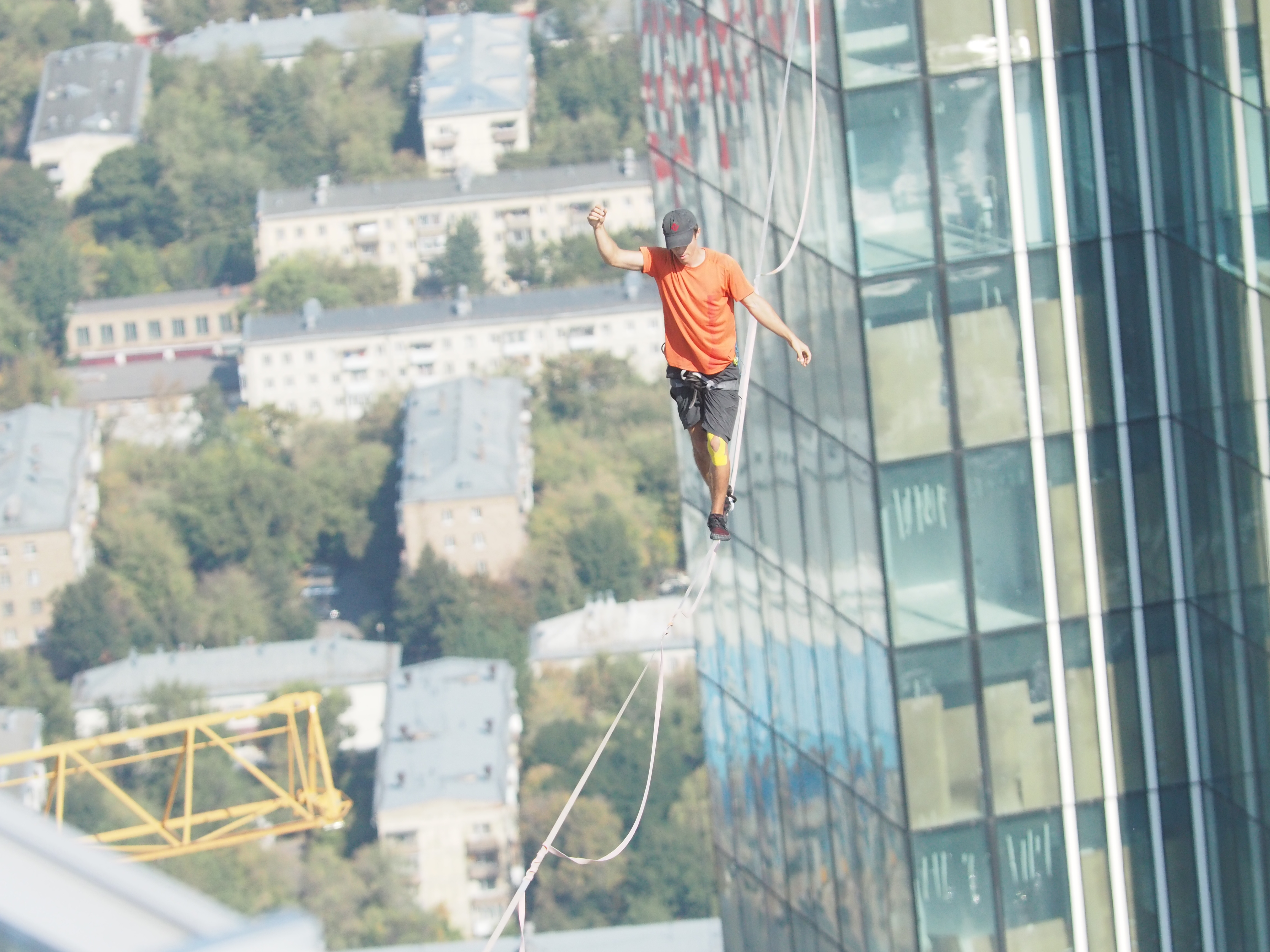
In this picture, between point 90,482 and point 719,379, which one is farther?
point 90,482

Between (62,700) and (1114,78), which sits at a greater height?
(1114,78)

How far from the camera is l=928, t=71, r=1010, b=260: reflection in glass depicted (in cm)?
2550

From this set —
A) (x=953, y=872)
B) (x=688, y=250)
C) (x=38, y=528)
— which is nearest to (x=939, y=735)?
(x=953, y=872)

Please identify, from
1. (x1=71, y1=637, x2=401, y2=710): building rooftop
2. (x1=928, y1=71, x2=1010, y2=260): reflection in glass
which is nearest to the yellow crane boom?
(x1=928, y1=71, x2=1010, y2=260): reflection in glass

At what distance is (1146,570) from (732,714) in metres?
10.3

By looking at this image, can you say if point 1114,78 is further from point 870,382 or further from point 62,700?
point 62,700

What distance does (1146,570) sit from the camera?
87.4 ft

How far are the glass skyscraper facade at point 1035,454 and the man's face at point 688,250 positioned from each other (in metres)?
7.95

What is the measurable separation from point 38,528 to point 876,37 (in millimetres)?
163439

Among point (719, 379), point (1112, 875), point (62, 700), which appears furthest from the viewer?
point (62, 700)

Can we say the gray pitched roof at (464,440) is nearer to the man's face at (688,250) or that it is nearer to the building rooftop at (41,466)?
the building rooftop at (41,466)

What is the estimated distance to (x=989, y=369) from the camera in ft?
86.4

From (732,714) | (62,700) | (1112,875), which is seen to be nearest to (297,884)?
(62,700)

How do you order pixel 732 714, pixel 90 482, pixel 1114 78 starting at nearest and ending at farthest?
pixel 1114 78, pixel 732 714, pixel 90 482
